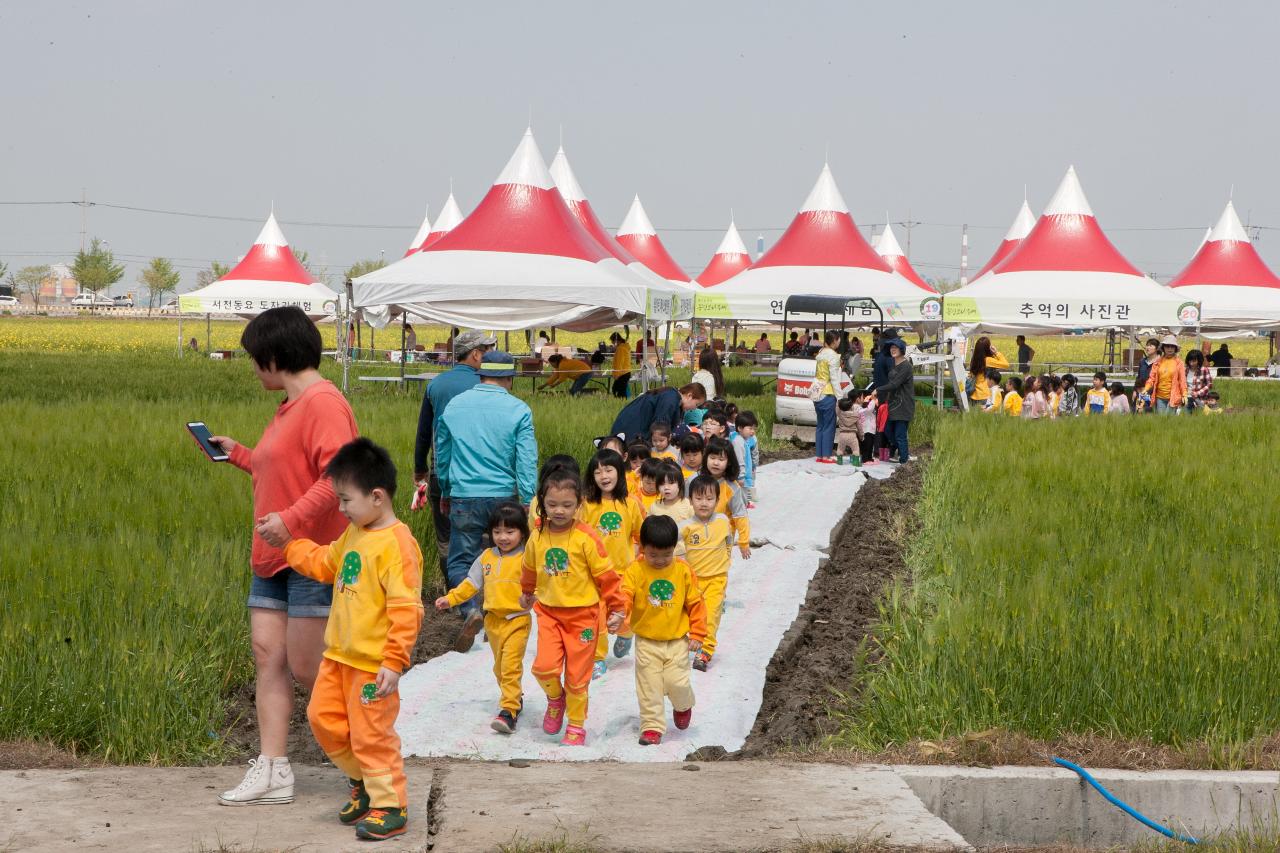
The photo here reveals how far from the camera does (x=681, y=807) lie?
14.1ft

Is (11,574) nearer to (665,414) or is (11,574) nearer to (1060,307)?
(665,414)

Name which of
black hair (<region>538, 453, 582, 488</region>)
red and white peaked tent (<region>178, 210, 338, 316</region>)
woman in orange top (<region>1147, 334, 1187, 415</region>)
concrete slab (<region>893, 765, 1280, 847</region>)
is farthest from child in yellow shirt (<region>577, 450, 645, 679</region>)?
red and white peaked tent (<region>178, 210, 338, 316</region>)

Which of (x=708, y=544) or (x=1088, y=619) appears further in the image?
(x=708, y=544)

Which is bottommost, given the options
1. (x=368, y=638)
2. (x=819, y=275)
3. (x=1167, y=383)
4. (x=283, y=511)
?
(x=368, y=638)

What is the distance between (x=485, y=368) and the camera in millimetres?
7105

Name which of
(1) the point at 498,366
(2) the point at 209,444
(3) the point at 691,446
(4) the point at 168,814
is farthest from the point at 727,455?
(4) the point at 168,814

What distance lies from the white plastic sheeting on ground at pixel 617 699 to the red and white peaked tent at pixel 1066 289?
50.0ft

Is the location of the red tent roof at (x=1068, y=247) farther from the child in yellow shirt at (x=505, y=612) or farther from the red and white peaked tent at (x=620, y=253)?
Answer: the child in yellow shirt at (x=505, y=612)

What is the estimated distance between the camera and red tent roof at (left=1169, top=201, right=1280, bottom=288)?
Answer: 34312 mm

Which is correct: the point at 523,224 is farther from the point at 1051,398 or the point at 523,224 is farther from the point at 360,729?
the point at 360,729

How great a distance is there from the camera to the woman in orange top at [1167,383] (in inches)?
717

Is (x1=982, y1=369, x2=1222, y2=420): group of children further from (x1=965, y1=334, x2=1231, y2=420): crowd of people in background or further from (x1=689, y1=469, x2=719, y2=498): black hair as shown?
(x1=689, y1=469, x2=719, y2=498): black hair

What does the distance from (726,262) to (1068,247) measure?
16.3 m

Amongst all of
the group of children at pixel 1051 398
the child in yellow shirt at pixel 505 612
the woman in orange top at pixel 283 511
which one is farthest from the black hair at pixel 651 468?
the group of children at pixel 1051 398
